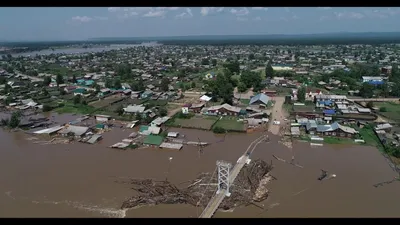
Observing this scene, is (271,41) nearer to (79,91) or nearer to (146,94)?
(146,94)

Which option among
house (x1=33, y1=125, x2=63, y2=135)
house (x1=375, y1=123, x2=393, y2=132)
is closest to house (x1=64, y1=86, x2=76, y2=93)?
house (x1=33, y1=125, x2=63, y2=135)

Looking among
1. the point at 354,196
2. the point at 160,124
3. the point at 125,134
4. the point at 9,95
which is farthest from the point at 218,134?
the point at 9,95

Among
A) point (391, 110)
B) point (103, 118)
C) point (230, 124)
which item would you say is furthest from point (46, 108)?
point (391, 110)

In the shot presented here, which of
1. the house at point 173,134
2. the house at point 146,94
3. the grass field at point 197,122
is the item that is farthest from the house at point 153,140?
the house at point 146,94

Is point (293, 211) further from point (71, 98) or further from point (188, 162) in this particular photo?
point (71, 98)

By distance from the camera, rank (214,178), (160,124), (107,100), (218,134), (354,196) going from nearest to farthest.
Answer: (354,196), (214,178), (218,134), (160,124), (107,100)
